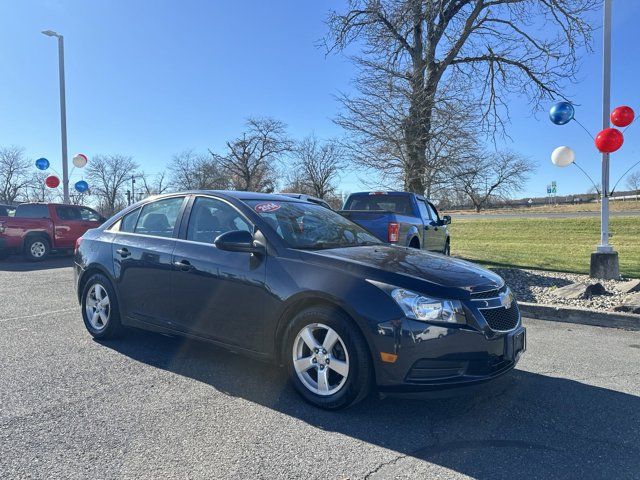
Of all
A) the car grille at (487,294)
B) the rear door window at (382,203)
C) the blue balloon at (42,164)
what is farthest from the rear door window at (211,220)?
the blue balloon at (42,164)

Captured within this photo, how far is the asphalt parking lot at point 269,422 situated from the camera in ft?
8.97

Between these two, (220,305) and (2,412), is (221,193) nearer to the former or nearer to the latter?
(220,305)

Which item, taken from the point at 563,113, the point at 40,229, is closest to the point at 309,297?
the point at 563,113

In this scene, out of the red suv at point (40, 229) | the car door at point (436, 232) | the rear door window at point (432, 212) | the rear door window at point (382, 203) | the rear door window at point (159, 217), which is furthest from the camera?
the red suv at point (40, 229)

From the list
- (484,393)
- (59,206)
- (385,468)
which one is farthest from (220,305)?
(59,206)

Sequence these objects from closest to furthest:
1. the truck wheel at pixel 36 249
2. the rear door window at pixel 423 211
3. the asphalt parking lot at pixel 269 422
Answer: the asphalt parking lot at pixel 269 422 → the rear door window at pixel 423 211 → the truck wheel at pixel 36 249

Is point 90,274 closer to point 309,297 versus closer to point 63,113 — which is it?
point 309,297

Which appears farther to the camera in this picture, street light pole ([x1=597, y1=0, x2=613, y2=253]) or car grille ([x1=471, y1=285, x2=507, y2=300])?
street light pole ([x1=597, y1=0, x2=613, y2=253])

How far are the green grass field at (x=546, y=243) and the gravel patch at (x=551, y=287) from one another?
1041mm

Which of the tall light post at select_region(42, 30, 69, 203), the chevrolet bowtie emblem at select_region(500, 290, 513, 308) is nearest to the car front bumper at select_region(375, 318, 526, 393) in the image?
the chevrolet bowtie emblem at select_region(500, 290, 513, 308)

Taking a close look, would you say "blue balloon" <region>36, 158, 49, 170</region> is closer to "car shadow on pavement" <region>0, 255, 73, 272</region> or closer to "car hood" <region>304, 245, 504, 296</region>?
"car shadow on pavement" <region>0, 255, 73, 272</region>

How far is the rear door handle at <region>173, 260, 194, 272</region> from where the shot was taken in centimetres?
419

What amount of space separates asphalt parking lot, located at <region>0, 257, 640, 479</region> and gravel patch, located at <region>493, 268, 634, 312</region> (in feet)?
7.10

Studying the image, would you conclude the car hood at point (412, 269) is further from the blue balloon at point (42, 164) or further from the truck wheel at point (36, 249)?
the blue balloon at point (42, 164)
